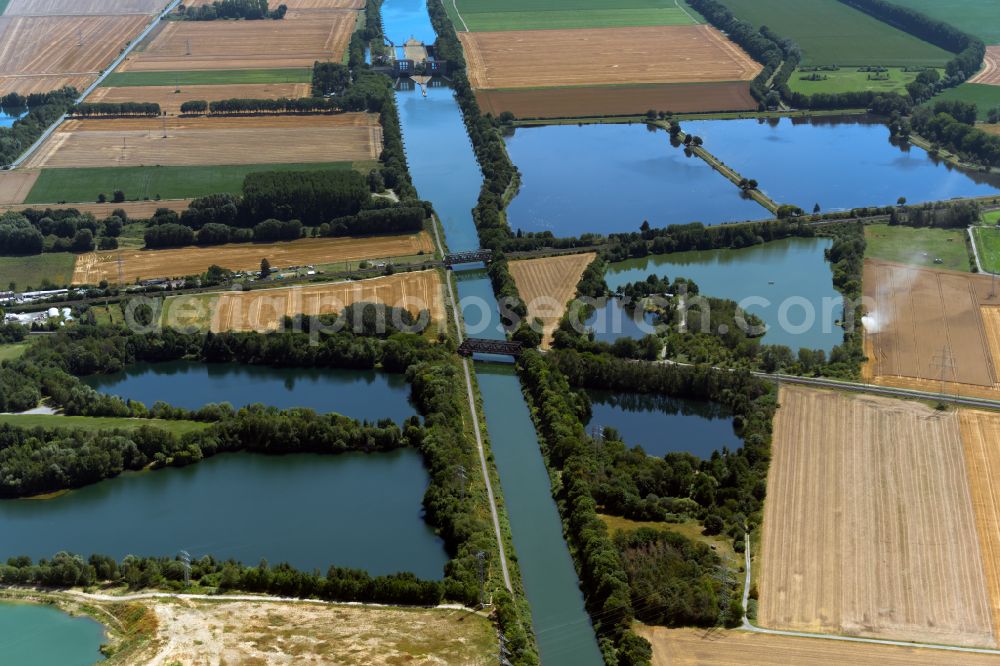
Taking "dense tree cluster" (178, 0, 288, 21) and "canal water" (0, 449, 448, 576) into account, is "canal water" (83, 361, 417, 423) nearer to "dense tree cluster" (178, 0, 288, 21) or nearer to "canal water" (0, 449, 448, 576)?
"canal water" (0, 449, 448, 576)

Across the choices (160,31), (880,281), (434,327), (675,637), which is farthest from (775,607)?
(160,31)

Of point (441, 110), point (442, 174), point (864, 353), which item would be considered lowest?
point (864, 353)

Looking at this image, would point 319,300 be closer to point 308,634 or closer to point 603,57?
point 308,634

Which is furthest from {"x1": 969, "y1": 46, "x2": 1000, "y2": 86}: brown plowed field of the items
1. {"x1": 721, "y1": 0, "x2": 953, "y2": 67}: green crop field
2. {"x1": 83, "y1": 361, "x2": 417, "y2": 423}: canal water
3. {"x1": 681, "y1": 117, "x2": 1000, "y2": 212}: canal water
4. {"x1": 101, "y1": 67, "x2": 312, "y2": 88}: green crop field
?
{"x1": 83, "y1": 361, "x2": 417, "y2": 423}: canal water

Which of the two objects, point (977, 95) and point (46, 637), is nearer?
point (46, 637)

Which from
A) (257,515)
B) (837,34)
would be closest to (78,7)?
(837,34)

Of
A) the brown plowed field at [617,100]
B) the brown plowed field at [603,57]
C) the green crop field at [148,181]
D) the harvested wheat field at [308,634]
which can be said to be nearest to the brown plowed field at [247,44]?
the brown plowed field at [603,57]

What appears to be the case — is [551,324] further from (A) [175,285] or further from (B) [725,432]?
(A) [175,285]
